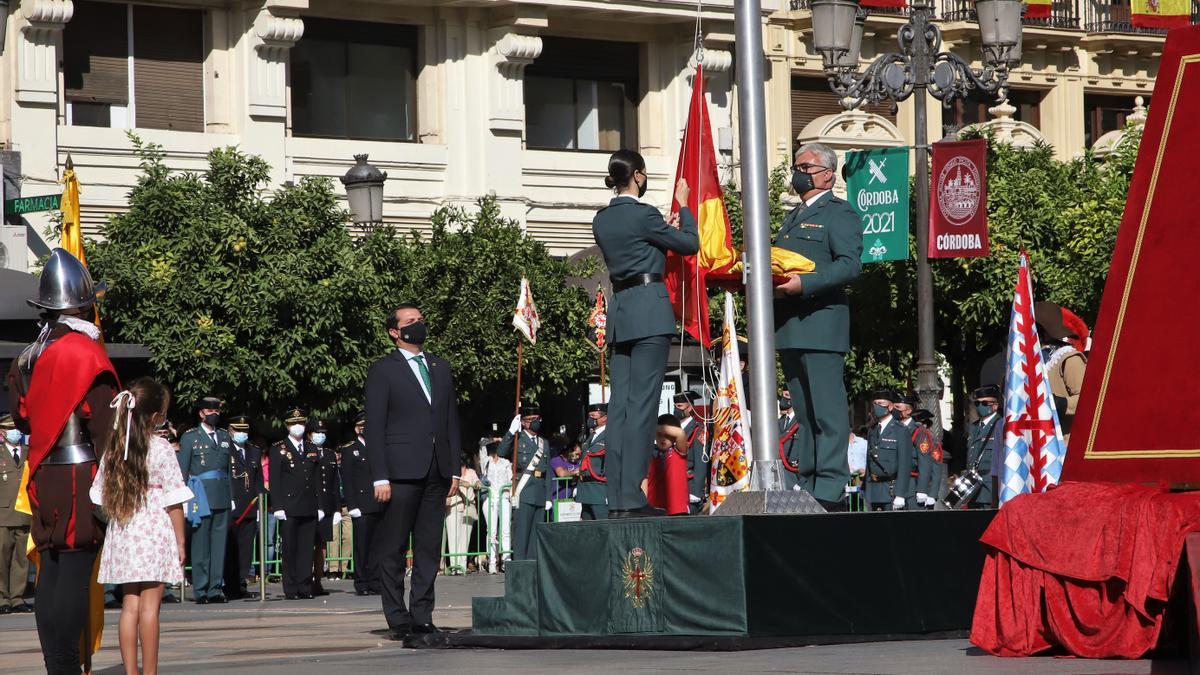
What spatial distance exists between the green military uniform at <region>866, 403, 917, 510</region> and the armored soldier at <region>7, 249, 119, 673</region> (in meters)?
13.4

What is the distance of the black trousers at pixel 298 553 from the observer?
20422 mm

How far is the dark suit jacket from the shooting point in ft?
39.4

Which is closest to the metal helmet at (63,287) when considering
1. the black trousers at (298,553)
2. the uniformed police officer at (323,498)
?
the black trousers at (298,553)

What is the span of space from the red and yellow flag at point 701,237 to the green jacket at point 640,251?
271 millimetres

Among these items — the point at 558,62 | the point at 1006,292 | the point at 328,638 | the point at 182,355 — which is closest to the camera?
the point at 328,638

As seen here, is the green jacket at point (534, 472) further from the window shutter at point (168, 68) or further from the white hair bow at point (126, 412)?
the white hair bow at point (126, 412)

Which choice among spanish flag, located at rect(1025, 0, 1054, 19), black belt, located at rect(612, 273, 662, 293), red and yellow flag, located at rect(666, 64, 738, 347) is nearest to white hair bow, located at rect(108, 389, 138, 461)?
black belt, located at rect(612, 273, 662, 293)

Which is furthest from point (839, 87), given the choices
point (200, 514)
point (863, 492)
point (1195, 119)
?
point (1195, 119)

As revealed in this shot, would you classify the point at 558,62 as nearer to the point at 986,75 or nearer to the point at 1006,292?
the point at 1006,292

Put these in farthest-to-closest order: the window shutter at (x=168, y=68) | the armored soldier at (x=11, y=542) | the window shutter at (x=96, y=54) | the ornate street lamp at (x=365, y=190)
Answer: the window shutter at (x=168, y=68) → the window shutter at (x=96, y=54) → the ornate street lamp at (x=365, y=190) → the armored soldier at (x=11, y=542)

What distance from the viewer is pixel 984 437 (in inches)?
794

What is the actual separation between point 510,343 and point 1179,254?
20.3 m

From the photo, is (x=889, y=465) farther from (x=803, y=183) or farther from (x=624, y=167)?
(x=624, y=167)

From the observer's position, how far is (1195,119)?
916 cm
